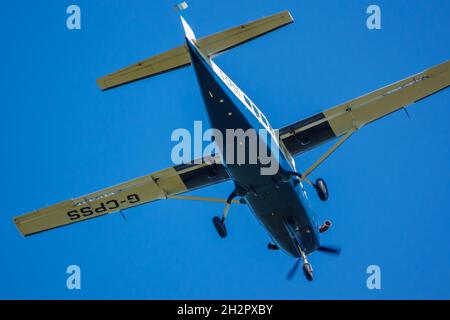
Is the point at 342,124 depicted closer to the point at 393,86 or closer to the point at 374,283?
the point at 393,86

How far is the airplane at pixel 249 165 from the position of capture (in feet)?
60.8

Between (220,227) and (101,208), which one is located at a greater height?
(101,208)

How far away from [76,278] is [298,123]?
37.4ft

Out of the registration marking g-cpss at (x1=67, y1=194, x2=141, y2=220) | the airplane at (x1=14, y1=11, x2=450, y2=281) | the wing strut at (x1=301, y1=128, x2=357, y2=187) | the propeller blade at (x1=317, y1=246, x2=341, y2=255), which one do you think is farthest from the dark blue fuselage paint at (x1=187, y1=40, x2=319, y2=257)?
the registration marking g-cpss at (x1=67, y1=194, x2=141, y2=220)

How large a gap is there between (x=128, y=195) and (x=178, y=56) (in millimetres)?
5103

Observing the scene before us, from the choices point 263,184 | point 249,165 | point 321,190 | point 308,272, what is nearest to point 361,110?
point 321,190

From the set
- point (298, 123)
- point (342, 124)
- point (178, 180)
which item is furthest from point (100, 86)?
point (342, 124)

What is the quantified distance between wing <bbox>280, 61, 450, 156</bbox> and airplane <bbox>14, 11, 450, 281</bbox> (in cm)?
3

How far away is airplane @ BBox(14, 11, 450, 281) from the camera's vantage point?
18531 millimetres

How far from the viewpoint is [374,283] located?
1079 inches

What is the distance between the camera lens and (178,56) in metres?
19.2

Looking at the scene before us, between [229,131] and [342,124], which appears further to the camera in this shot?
[342,124]

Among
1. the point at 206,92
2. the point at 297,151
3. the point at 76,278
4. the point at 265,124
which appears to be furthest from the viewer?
the point at 76,278

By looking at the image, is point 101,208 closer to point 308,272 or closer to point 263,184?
point 263,184
